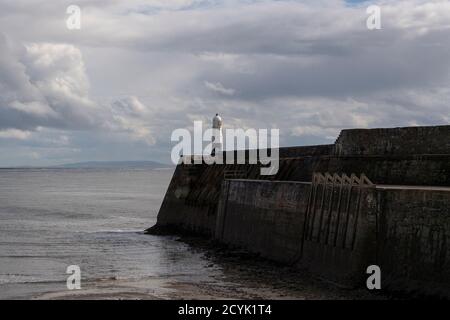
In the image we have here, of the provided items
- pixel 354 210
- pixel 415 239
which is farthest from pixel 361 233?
pixel 415 239

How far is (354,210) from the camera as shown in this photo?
61.5ft

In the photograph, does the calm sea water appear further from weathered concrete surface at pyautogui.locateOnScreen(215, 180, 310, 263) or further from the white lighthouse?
the white lighthouse

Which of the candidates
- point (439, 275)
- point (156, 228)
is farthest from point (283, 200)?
point (156, 228)

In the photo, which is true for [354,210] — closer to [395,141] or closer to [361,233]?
[361,233]

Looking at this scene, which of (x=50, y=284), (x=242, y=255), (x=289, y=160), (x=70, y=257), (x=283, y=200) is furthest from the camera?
(x=289, y=160)

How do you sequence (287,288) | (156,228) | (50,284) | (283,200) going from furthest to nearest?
(156,228), (283,200), (50,284), (287,288)

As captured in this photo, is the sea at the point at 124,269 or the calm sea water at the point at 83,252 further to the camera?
the calm sea water at the point at 83,252

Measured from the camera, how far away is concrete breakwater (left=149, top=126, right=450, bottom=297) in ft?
54.3

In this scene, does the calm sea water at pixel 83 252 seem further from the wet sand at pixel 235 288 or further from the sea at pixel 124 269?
the wet sand at pixel 235 288

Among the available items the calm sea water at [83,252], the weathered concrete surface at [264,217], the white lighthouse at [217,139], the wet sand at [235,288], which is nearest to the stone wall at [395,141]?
the weathered concrete surface at [264,217]

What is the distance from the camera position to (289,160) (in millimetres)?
30344

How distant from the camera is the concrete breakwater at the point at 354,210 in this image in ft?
54.3
